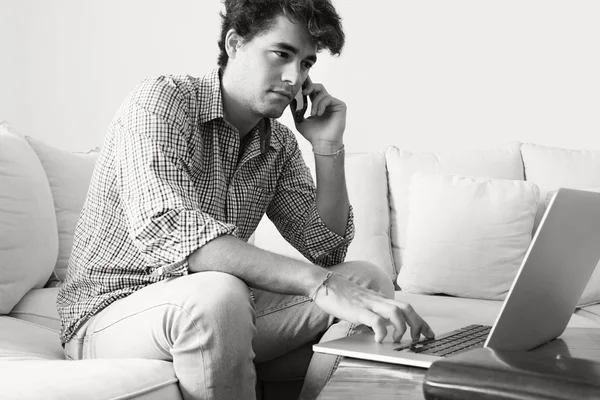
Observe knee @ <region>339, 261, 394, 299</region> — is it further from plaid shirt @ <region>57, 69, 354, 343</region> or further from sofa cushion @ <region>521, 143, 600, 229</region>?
sofa cushion @ <region>521, 143, 600, 229</region>

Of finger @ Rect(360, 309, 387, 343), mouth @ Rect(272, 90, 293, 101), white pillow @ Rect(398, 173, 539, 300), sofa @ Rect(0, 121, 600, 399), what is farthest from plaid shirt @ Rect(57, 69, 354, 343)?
white pillow @ Rect(398, 173, 539, 300)

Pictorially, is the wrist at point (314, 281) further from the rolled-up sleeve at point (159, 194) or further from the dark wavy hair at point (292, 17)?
the dark wavy hair at point (292, 17)

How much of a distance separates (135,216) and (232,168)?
360 millimetres

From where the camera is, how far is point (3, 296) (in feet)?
5.65

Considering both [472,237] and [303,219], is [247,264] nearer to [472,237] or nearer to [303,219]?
[303,219]

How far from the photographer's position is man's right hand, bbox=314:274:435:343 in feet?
3.40

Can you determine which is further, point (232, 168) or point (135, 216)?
point (232, 168)

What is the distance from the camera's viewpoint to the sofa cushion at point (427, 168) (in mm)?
2549

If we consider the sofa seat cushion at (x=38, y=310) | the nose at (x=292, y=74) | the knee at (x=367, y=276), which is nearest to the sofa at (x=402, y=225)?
the sofa seat cushion at (x=38, y=310)

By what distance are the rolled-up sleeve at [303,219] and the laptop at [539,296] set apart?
0.66 metres

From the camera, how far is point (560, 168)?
8.38 feet

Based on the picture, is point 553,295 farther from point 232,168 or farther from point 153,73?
point 153,73

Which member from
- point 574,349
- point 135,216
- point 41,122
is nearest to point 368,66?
point 41,122

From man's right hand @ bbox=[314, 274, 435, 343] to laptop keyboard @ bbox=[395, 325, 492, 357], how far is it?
0.08 feet
